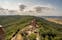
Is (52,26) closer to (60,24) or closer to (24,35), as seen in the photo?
(60,24)

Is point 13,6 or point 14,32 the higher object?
point 13,6

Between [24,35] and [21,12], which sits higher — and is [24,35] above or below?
below

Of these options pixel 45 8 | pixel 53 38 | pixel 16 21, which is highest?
pixel 45 8

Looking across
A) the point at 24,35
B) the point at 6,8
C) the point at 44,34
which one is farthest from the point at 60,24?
the point at 6,8

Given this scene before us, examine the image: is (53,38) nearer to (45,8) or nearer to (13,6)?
(45,8)

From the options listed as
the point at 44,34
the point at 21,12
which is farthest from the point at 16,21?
the point at 44,34
